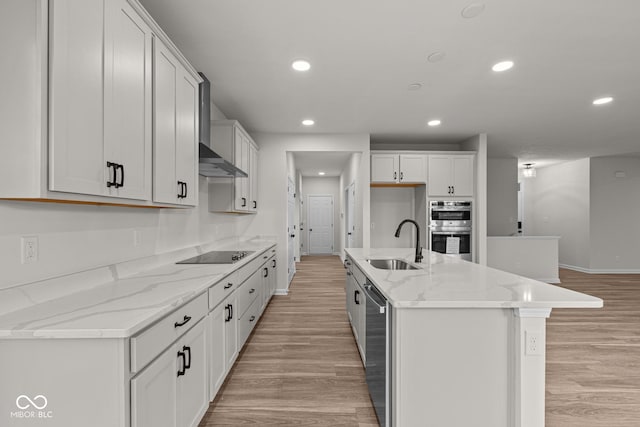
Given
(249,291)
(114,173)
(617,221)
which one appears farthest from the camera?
(617,221)

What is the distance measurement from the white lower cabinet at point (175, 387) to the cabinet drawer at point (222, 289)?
7.5 inches

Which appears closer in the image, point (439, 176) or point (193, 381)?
point (193, 381)

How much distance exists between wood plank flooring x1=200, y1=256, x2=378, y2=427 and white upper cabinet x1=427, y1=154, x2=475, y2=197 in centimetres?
279

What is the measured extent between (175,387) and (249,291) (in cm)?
164

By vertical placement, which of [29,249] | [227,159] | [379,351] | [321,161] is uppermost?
[321,161]

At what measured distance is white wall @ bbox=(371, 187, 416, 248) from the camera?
245 inches

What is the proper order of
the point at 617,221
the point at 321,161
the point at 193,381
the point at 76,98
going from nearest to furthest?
→ the point at 76,98 < the point at 193,381 < the point at 617,221 < the point at 321,161

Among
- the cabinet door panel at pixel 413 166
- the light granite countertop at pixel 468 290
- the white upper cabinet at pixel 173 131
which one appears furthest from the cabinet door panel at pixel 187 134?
the cabinet door panel at pixel 413 166

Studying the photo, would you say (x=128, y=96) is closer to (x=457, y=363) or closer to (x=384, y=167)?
(x=457, y=363)

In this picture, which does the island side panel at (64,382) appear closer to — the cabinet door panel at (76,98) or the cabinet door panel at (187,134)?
the cabinet door panel at (76,98)

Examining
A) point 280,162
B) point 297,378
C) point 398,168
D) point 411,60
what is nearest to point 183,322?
point 297,378

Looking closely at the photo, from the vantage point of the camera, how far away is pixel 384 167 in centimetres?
552

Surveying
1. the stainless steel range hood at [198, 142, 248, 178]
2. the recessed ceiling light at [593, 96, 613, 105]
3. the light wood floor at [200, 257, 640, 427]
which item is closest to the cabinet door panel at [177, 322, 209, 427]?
the light wood floor at [200, 257, 640, 427]

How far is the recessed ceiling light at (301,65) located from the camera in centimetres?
285
